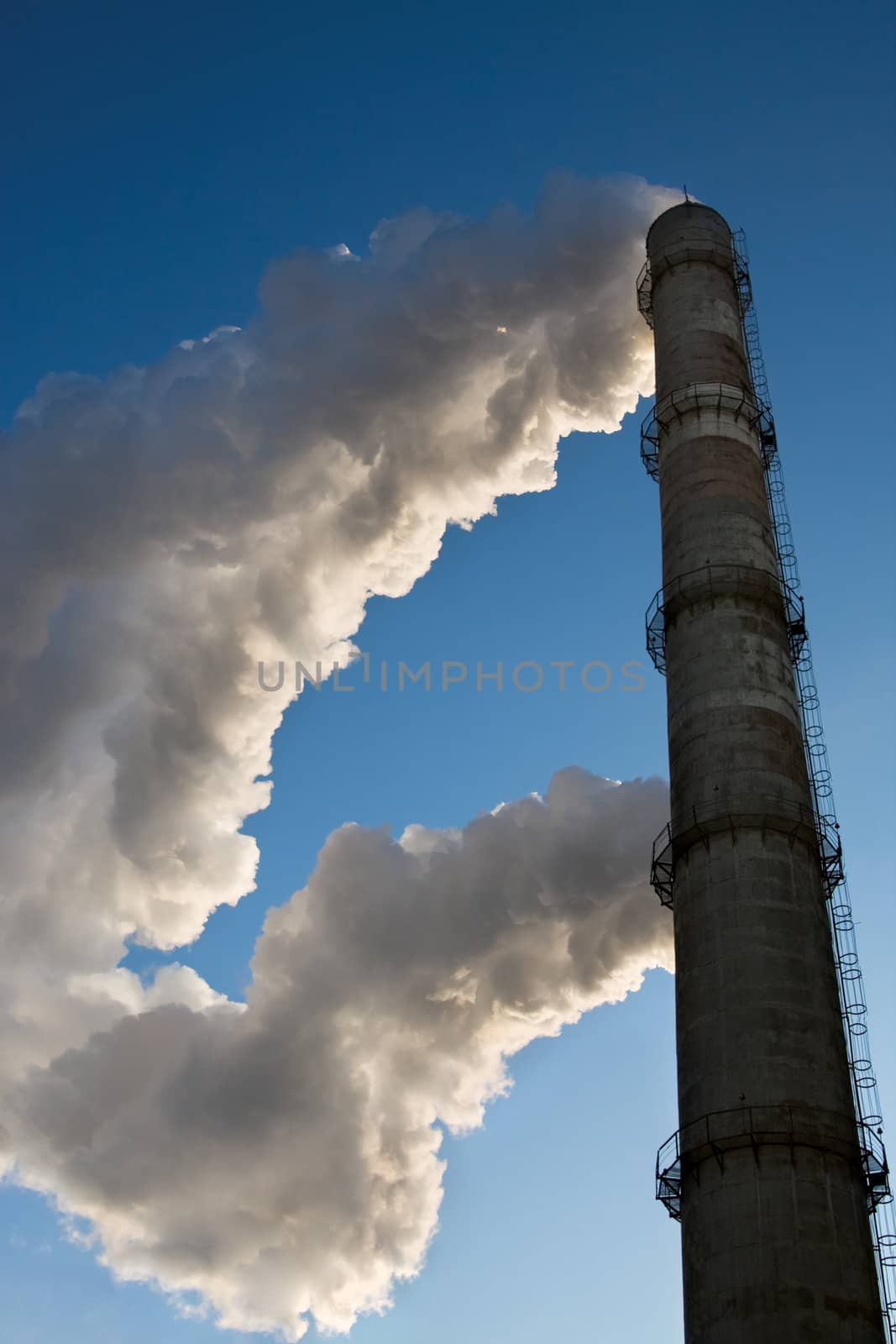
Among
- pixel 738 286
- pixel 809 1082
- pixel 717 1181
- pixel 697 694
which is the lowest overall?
pixel 717 1181

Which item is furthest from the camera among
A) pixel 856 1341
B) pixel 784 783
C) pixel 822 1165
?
pixel 784 783

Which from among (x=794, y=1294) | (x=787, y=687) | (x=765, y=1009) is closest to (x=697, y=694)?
(x=787, y=687)

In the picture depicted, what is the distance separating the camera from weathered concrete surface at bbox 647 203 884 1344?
79.3 ft

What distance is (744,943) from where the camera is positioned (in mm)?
27781

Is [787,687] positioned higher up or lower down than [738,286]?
lower down

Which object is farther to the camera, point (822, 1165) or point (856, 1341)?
point (822, 1165)

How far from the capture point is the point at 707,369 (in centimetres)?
3850

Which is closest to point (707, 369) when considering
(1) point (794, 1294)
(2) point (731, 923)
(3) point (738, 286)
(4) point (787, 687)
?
(3) point (738, 286)

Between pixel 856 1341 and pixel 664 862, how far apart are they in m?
11.1

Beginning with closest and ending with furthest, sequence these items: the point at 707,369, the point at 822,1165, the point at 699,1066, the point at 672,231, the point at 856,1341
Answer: the point at 856,1341, the point at 822,1165, the point at 699,1066, the point at 707,369, the point at 672,231

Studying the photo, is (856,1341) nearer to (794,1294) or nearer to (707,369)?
(794,1294)

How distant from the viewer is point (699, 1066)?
27047 mm

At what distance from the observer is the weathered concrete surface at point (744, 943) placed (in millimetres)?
24172

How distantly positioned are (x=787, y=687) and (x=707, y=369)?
1089 centimetres
